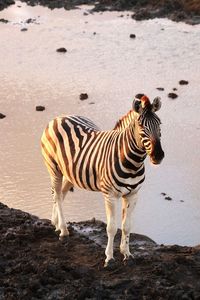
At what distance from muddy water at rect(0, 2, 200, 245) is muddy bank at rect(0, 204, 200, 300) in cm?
141

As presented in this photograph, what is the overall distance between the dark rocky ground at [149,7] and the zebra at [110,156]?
1530cm

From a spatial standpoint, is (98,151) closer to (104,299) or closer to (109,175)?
(109,175)

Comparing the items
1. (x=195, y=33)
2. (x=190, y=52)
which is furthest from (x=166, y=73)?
(x=195, y=33)

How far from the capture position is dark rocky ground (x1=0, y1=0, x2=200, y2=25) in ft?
69.9

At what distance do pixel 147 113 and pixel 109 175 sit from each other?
2.29ft

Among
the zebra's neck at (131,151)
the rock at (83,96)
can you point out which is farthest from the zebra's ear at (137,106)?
the rock at (83,96)

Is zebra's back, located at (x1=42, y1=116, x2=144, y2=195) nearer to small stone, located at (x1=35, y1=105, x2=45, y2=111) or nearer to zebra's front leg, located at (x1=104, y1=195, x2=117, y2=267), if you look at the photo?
zebra's front leg, located at (x1=104, y1=195, x2=117, y2=267)

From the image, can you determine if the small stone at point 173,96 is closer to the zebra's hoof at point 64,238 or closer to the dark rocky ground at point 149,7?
the zebra's hoof at point 64,238

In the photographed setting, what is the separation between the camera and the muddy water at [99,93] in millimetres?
8141

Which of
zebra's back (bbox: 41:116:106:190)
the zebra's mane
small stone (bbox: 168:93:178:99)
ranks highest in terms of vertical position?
the zebra's mane

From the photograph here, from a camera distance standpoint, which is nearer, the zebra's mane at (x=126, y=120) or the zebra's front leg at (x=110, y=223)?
the zebra's mane at (x=126, y=120)

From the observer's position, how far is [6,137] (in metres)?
10.8

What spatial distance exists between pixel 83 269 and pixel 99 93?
8150 mm

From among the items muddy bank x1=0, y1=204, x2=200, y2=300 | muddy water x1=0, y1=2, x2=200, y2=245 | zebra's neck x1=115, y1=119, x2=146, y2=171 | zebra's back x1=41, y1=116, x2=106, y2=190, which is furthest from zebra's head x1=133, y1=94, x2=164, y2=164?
muddy water x1=0, y1=2, x2=200, y2=245
